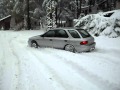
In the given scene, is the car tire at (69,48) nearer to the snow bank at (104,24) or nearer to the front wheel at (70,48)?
the front wheel at (70,48)

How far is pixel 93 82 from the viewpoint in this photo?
22.0ft

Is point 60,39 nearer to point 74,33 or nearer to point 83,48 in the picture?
point 74,33

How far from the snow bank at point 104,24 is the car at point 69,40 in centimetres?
561

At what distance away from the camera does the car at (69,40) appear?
11380mm

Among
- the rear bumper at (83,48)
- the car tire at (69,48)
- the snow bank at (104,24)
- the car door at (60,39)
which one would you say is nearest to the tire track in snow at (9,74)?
the car door at (60,39)

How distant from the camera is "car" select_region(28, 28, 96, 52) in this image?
11.4 m

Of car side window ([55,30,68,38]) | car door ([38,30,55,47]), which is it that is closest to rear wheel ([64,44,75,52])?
car side window ([55,30,68,38])

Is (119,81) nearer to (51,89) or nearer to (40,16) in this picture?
(51,89)

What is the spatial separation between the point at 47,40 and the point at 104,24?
724 centimetres

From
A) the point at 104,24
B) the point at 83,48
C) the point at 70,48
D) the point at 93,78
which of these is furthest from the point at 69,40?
the point at 104,24

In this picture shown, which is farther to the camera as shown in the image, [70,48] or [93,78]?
[70,48]

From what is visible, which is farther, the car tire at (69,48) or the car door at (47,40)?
the car door at (47,40)

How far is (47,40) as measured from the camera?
1313 cm

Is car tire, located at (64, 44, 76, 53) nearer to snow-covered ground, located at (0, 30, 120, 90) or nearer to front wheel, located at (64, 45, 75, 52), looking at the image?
front wheel, located at (64, 45, 75, 52)
